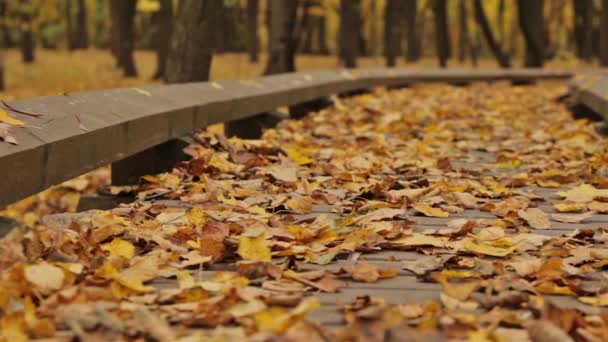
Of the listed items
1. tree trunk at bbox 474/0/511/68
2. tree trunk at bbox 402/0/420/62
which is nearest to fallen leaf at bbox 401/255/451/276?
tree trunk at bbox 474/0/511/68

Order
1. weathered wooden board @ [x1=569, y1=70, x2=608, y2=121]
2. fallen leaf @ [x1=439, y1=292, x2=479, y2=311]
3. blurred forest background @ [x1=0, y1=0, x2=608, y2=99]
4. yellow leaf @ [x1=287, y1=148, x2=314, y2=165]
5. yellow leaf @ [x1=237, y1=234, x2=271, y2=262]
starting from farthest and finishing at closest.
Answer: blurred forest background @ [x1=0, y1=0, x2=608, y2=99]
weathered wooden board @ [x1=569, y1=70, x2=608, y2=121]
yellow leaf @ [x1=287, y1=148, x2=314, y2=165]
yellow leaf @ [x1=237, y1=234, x2=271, y2=262]
fallen leaf @ [x1=439, y1=292, x2=479, y2=311]

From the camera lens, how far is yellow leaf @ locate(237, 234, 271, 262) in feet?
10.5

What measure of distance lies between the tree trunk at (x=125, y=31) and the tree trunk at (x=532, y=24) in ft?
31.0

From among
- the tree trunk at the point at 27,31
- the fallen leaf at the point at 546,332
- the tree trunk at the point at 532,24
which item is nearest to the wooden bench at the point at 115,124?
the fallen leaf at the point at 546,332

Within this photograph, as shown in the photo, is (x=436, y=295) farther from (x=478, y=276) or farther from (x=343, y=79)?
(x=343, y=79)

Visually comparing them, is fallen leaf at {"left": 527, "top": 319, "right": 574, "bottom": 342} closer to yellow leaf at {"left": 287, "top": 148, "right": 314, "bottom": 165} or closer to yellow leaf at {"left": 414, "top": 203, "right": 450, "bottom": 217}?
yellow leaf at {"left": 414, "top": 203, "right": 450, "bottom": 217}

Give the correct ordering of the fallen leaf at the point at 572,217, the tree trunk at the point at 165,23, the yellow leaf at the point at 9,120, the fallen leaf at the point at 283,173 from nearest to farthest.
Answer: the yellow leaf at the point at 9,120 → the fallen leaf at the point at 572,217 → the fallen leaf at the point at 283,173 → the tree trunk at the point at 165,23

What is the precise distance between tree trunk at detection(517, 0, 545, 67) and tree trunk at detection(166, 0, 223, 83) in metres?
13.8

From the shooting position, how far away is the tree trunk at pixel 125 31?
77.9ft

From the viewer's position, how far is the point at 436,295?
111 inches

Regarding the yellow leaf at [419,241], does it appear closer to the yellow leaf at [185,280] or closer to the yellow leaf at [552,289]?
the yellow leaf at [552,289]

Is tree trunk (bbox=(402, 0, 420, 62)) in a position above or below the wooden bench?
below

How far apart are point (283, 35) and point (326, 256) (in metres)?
12.5

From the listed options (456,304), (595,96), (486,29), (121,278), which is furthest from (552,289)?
(486,29)
